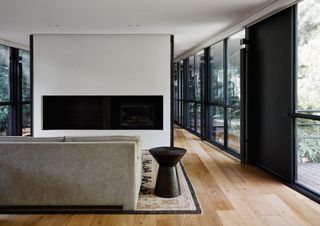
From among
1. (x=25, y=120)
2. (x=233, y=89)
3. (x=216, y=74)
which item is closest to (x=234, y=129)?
(x=233, y=89)

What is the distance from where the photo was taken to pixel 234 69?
6.32m

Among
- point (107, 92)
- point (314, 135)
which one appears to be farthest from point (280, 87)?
point (107, 92)

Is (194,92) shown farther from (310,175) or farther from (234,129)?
(310,175)

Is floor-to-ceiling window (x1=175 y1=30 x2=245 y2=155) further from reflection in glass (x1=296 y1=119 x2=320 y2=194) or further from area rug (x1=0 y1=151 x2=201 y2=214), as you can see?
area rug (x1=0 y1=151 x2=201 y2=214)

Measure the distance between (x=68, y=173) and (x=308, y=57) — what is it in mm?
3130

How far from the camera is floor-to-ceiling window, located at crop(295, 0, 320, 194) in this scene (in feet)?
12.5

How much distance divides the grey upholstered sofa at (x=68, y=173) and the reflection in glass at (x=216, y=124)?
4178mm

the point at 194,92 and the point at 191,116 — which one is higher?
the point at 194,92

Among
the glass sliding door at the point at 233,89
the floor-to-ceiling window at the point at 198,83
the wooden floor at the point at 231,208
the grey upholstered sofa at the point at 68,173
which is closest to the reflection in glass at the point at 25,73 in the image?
the floor-to-ceiling window at the point at 198,83

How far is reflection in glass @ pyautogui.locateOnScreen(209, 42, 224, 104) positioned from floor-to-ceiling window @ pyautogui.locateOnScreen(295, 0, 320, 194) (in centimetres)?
296

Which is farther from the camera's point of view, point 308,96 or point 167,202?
point 308,96

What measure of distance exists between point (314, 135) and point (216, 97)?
3.72 m

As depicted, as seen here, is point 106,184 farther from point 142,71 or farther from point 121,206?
point 142,71

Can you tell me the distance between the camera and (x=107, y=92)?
6.84 metres
